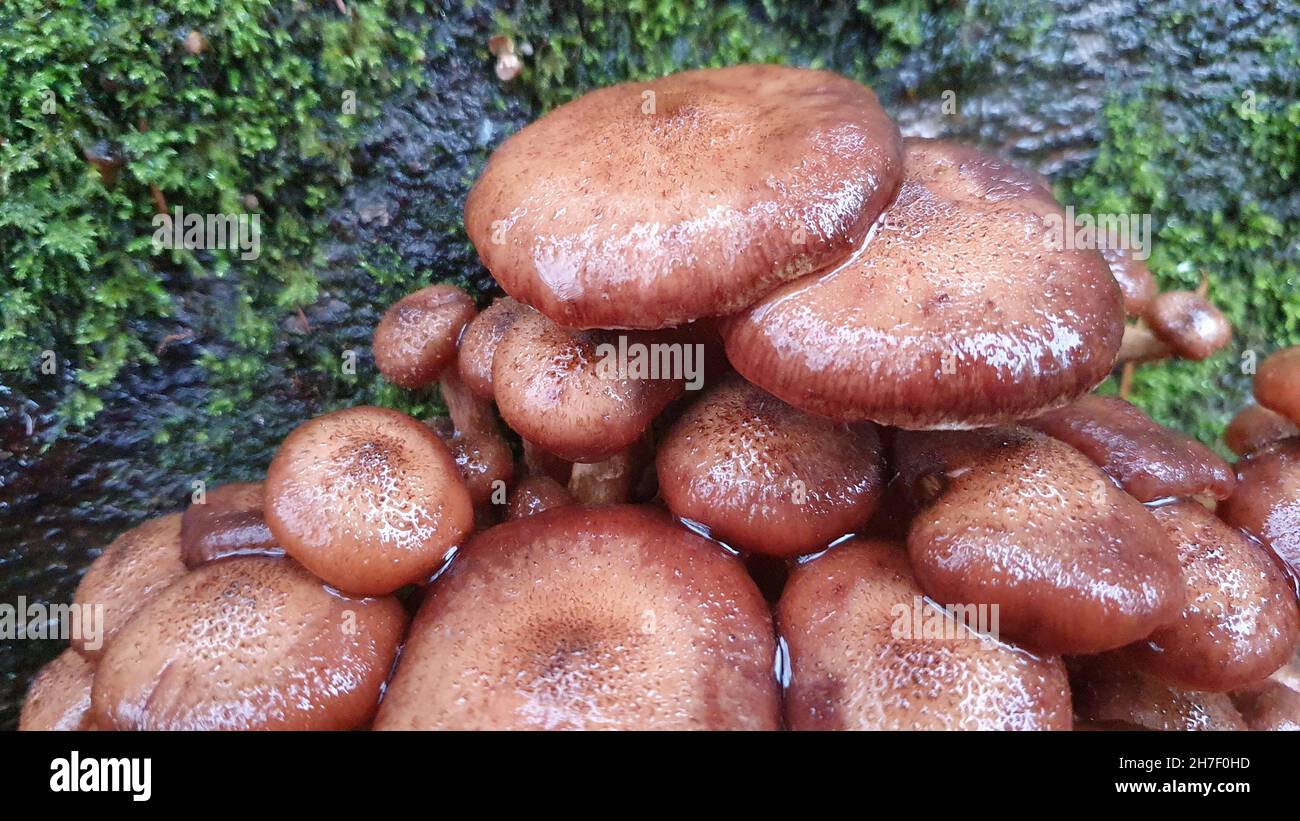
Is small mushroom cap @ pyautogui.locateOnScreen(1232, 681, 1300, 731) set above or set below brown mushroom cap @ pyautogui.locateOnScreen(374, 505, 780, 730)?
below

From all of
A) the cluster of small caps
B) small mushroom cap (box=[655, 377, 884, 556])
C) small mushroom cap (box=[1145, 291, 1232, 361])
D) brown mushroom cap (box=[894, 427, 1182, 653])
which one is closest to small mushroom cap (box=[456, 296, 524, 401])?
the cluster of small caps

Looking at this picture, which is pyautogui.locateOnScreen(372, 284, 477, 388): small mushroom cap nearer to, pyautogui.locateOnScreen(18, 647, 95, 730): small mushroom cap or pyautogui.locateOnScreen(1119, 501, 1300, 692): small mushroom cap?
pyautogui.locateOnScreen(18, 647, 95, 730): small mushroom cap

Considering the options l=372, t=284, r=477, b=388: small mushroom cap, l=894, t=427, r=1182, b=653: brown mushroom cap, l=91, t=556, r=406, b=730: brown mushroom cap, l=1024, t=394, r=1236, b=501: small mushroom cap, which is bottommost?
l=91, t=556, r=406, b=730: brown mushroom cap

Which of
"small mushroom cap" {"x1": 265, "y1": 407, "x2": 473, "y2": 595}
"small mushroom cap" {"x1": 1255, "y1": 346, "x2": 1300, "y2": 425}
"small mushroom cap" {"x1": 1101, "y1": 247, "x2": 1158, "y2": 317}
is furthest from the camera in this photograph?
"small mushroom cap" {"x1": 1101, "y1": 247, "x2": 1158, "y2": 317}

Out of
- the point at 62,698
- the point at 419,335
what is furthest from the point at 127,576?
the point at 419,335

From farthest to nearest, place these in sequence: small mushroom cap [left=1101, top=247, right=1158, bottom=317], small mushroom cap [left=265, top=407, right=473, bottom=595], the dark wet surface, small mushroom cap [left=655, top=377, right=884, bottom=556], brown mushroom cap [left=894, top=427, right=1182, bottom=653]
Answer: small mushroom cap [left=1101, top=247, right=1158, bottom=317] < the dark wet surface < small mushroom cap [left=655, top=377, right=884, bottom=556] < small mushroom cap [left=265, top=407, right=473, bottom=595] < brown mushroom cap [left=894, top=427, right=1182, bottom=653]

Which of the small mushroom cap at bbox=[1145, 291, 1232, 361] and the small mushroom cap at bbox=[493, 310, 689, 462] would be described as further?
the small mushroom cap at bbox=[1145, 291, 1232, 361]
